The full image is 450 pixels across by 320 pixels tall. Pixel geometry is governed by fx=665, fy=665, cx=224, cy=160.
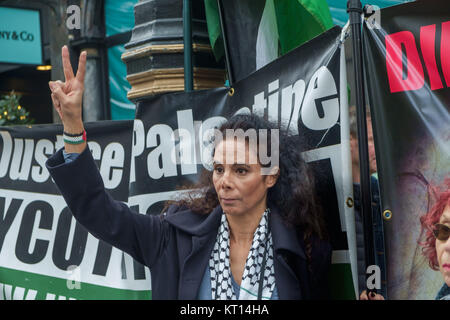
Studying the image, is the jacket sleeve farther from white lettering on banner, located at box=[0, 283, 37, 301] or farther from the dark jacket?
white lettering on banner, located at box=[0, 283, 37, 301]

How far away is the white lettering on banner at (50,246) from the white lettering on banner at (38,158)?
13 cm

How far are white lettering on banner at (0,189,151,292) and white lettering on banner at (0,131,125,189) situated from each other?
0.43 feet

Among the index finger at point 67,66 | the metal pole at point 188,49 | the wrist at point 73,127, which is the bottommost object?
the wrist at point 73,127

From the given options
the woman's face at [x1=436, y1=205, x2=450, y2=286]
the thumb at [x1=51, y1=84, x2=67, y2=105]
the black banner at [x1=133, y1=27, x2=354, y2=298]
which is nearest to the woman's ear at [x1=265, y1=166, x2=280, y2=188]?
the black banner at [x1=133, y1=27, x2=354, y2=298]

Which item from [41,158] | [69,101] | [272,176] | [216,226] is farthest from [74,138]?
[41,158]

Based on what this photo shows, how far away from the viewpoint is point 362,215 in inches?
103

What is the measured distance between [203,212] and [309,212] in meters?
0.45

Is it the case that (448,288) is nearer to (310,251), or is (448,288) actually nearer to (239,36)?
(310,251)

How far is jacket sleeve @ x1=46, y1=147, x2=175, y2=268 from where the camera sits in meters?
2.68

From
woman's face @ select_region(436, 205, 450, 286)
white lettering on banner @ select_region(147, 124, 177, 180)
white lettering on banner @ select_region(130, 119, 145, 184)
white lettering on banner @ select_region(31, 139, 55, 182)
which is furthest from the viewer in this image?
white lettering on banner @ select_region(31, 139, 55, 182)

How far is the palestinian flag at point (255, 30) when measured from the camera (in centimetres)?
386

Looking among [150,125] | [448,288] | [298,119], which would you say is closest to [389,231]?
[448,288]

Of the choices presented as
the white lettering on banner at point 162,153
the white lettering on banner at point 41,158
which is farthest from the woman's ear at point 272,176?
the white lettering on banner at point 41,158

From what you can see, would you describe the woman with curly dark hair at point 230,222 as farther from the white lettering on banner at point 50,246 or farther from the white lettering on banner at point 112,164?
the white lettering on banner at point 112,164
